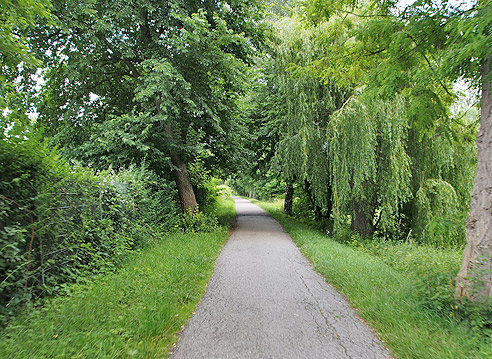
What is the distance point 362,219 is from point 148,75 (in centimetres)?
813

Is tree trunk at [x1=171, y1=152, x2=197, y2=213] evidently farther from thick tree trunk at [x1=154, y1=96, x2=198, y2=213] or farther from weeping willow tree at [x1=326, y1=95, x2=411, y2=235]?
weeping willow tree at [x1=326, y1=95, x2=411, y2=235]

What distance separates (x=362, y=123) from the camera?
263 inches

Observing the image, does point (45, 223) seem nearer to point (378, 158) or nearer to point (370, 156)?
point (370, 156)

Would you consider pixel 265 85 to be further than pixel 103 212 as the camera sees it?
Yes

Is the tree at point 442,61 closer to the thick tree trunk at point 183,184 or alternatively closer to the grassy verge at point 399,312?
the grassy verge at point 399,312

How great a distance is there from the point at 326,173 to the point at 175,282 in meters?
5.97

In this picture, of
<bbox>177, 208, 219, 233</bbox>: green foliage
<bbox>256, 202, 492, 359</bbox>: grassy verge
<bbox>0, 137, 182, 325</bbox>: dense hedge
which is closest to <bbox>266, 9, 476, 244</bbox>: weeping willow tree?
<bbox>256, 202, 492, 359</bbox>: grassy verge

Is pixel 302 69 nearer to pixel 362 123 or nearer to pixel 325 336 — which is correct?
pixel 362 123

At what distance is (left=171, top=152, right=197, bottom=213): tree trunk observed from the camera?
9344 mm

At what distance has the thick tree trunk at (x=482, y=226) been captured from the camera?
9.49ft

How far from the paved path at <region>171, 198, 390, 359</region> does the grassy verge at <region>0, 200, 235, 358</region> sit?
0.87 feet

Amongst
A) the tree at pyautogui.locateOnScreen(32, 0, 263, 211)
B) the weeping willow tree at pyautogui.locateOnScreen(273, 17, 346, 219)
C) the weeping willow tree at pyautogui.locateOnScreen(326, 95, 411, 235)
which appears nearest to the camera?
the weeping willow tree at pyautogui.locateOnScreen(326, 95, 411, 235)

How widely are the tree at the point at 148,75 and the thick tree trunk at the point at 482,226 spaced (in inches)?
244

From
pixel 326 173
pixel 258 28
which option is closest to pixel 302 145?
pixel 326 173
